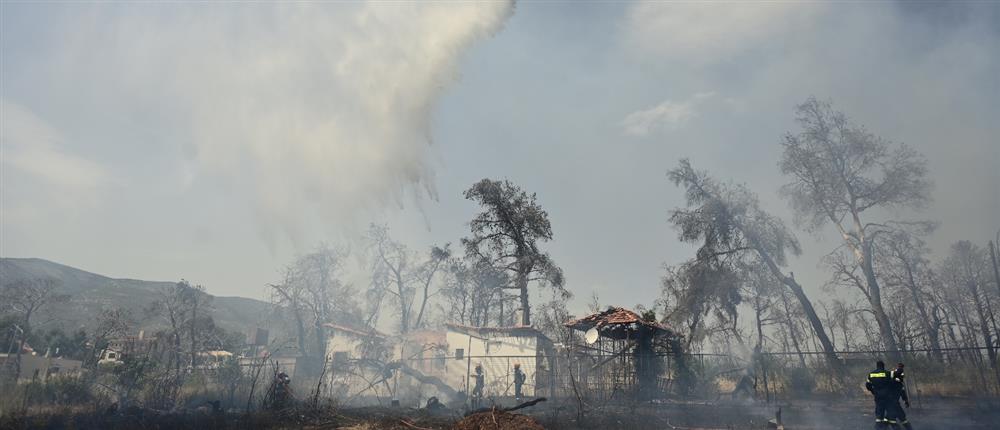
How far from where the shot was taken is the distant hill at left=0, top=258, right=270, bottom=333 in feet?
295

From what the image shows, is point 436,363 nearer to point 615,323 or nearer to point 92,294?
point 615,323

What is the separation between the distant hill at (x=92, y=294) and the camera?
295ft

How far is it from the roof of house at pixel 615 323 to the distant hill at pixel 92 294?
243ft

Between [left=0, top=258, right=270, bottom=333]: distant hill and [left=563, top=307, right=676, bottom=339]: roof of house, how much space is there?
74.1 meters

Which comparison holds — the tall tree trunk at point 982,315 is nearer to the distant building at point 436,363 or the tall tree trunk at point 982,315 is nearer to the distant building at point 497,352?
the distant building at point 497,352

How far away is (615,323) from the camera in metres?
24.7

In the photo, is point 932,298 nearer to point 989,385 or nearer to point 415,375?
point 989,385

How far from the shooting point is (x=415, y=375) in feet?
106

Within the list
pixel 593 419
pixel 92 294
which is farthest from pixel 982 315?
pixel 92 294

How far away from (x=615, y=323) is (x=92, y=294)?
4877 inches

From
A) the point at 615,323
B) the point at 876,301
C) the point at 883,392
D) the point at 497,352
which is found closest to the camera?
the point at 883,392

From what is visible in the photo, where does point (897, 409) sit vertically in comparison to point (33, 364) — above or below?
above

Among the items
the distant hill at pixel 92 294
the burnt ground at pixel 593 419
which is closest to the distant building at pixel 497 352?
the burnt ground at pixel 593 419

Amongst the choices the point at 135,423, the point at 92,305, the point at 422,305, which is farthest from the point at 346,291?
the point at 92,305
